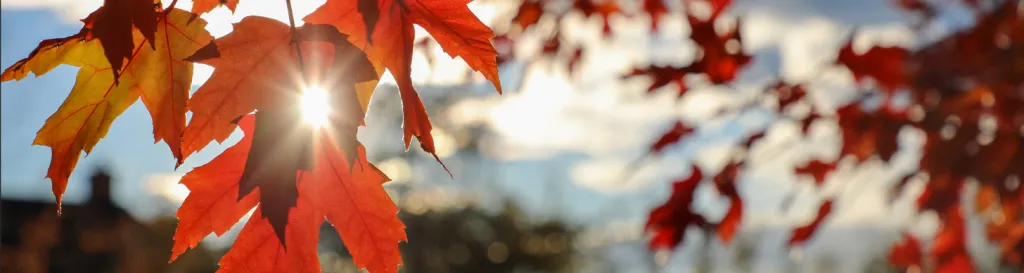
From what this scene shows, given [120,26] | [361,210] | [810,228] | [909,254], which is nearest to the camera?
[120,26]

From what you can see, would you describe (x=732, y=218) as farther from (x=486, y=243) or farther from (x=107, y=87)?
(x=486, y=243)

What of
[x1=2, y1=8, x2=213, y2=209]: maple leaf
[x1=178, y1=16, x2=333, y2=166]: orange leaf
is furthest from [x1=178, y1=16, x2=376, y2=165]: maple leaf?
[x1=2, y1=8, x2=213, y2=209]: maple leaf

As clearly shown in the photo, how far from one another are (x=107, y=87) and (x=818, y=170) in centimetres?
337

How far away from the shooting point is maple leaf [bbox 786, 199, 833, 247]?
3.62m

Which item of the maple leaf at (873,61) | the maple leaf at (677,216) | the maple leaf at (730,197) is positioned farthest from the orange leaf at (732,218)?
the maple leaf at (873,61)

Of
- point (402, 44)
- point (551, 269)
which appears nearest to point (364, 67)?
point (402, 44)

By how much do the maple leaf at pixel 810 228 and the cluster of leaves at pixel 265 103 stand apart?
109 inches

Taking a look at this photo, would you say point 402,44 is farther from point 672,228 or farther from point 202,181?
point 672,228

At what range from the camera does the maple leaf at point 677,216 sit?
323 cm

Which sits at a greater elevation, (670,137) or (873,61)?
(873,61)

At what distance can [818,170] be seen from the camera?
3.93 metres

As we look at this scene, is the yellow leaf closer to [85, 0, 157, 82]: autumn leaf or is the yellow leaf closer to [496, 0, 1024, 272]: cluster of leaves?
[85, 0, 157, 82]: autumn leaf

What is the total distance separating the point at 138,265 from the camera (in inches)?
458

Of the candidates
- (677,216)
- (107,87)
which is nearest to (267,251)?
(107,87)
